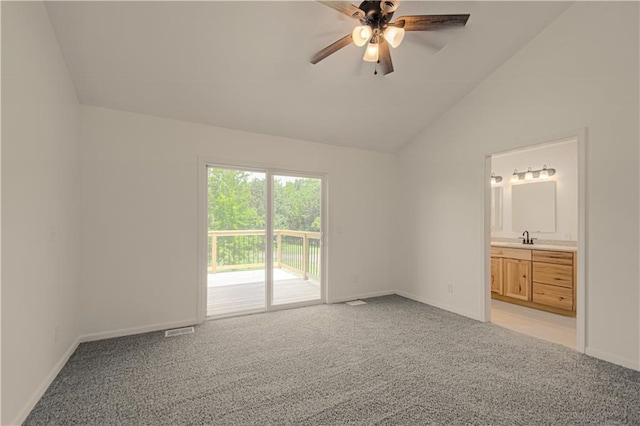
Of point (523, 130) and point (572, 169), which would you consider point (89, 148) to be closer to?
point (523, 130)

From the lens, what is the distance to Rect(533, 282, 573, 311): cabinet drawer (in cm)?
385

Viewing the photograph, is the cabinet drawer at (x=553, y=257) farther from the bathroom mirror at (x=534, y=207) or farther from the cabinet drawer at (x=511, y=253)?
the bathroom mirror at (x=534, y=207)

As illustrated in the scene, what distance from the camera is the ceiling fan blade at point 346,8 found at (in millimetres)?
1997

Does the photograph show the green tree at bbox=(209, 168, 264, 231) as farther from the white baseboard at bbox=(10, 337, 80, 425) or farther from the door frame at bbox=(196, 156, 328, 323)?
the white baseboard at bbox=(10, 337, 80, 425)

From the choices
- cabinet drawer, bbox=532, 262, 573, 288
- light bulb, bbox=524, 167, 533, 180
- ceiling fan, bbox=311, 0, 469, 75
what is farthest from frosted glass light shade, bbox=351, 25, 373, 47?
light bulb, bbox=524, 167, 533, 180

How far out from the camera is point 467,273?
387 cm

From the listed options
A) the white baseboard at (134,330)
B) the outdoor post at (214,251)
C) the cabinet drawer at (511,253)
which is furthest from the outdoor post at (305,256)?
the cabinet drawer at (511,253)

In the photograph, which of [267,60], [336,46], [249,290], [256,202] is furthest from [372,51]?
[249,290]

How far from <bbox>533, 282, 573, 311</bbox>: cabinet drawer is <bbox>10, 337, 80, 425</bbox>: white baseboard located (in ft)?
17.7

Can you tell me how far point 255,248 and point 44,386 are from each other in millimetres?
2333

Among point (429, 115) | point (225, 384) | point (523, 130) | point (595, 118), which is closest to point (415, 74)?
point (429, 115)

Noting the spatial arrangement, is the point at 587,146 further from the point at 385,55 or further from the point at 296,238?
the point at 296,238

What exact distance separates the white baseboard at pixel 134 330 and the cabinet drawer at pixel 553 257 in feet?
15.1

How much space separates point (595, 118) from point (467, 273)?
6.88ft
